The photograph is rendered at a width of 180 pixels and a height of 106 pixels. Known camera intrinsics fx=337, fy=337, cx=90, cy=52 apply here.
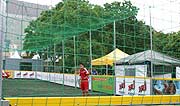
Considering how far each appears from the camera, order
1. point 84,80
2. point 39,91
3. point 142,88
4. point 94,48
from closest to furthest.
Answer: point 84,80
point 142,88
point 39,91
point 94,48

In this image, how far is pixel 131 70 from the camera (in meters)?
16.7

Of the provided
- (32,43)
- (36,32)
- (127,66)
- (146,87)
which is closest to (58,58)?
(32,43)

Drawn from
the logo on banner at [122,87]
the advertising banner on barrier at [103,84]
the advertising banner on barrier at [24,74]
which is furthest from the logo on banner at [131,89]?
the advertising banner on barrier at [24,74]

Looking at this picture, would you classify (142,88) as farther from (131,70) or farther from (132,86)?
(131,70)

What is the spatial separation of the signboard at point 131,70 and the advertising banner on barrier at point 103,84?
0.63 meters

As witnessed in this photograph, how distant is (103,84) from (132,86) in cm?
290

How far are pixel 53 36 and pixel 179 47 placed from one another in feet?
38.9

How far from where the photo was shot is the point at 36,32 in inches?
681

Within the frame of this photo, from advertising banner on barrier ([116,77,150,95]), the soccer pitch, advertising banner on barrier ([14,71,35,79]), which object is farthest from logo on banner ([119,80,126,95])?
advertising banner on barrier ([14,71,35,79])

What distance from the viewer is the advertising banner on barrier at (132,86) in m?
13.5

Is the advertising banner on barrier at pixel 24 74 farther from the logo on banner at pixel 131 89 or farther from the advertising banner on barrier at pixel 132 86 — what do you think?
the logo on banner at pixel 131 89

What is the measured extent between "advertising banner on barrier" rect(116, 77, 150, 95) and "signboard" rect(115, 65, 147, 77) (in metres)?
0.91

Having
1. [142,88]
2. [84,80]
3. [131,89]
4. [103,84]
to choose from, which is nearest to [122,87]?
[131,89]

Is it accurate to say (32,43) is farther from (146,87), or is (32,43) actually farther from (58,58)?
(146,87)
